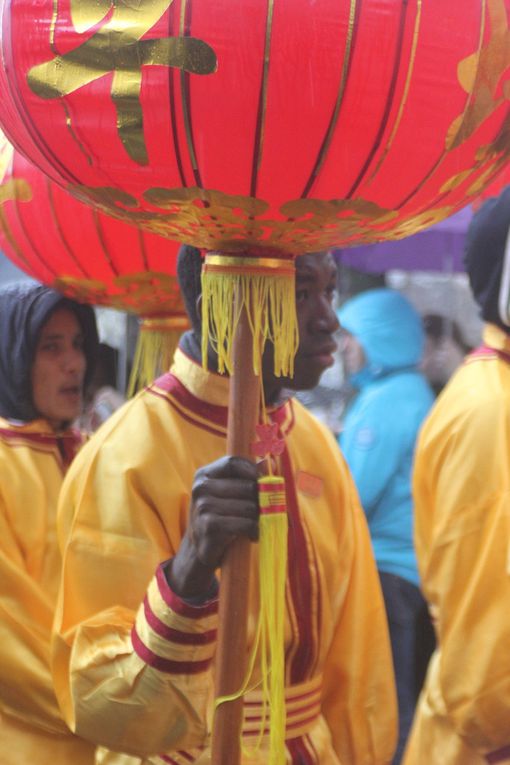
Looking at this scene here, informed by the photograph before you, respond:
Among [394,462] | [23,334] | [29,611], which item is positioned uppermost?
[23,334]

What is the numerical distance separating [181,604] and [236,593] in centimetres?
16

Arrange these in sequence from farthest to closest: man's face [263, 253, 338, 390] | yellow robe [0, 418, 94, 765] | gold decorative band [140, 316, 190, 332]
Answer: gold decorative band [140, 316, 190, 332], yellow robe [0, 418, 94, 765], man's face [263, 253, 338, 390]

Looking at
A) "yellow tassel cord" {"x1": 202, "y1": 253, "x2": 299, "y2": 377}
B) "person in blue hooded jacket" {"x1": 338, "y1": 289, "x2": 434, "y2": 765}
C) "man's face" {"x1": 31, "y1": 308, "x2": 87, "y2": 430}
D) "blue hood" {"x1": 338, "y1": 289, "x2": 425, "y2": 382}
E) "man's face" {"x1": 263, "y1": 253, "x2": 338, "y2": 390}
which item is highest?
"yellow tassel cord" {"x1": 202, "y1": 253, "x2": 299, "y2": 377}

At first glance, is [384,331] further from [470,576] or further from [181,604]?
[181,604]

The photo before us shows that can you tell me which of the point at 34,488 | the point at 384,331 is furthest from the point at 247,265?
the point at 384,331

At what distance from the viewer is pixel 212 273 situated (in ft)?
6.62

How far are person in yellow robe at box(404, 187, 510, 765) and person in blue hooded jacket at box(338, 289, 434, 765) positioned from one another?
1.90m

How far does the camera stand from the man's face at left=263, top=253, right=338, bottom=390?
8.19 feet

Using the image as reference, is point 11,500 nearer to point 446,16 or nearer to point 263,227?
point 263,227

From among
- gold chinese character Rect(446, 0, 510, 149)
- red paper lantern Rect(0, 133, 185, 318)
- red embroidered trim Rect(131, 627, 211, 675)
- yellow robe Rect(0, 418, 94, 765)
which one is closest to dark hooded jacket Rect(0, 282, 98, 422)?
yellow robe Rect(0, 418, 94, 765)

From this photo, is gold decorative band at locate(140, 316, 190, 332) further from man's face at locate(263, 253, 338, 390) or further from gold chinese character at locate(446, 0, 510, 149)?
gold chinese character at locate(446, 0, 510, 149)

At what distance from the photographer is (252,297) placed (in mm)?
2002

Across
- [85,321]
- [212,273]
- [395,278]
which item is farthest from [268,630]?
[395,278]

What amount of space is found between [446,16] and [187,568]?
0.96 metres
